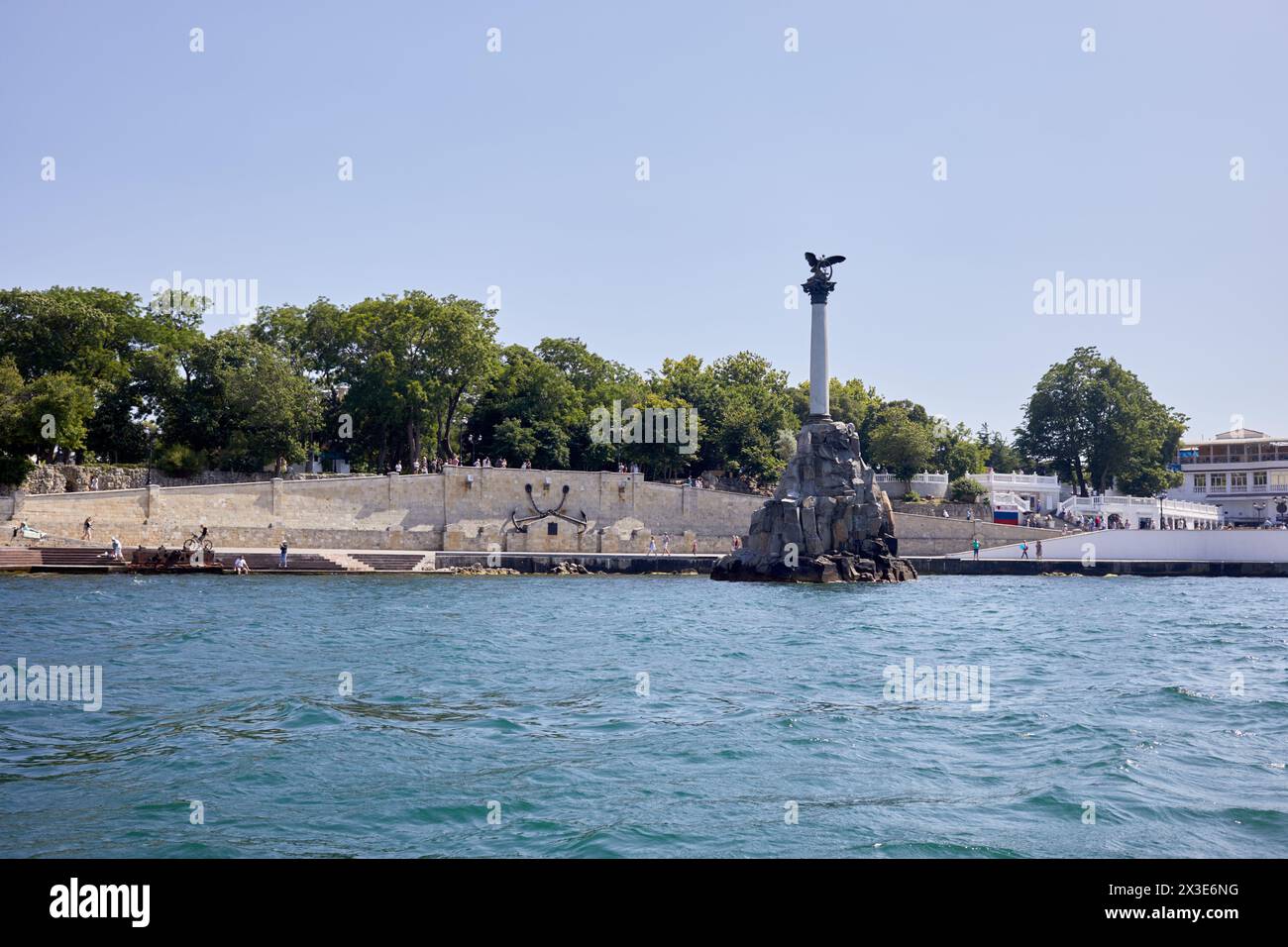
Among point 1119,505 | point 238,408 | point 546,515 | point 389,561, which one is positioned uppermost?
point 238,408

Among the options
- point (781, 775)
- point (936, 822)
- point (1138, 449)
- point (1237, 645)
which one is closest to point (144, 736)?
point (781, 775)

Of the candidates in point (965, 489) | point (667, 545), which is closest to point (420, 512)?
point (667, 545)

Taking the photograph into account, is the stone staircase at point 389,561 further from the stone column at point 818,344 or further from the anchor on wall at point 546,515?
the stone column at point 818,344

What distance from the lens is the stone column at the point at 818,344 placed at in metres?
46.3

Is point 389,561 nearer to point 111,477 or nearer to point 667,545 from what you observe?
point 111,477

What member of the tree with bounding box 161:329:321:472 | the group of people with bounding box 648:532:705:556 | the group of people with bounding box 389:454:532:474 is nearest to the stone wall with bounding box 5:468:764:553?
the group of people with bounding box 648:532:705:556

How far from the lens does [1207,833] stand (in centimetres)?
Answer: 868

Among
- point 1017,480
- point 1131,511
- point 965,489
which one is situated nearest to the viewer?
point 965,489

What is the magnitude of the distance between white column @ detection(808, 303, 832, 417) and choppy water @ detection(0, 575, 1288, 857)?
2288cm

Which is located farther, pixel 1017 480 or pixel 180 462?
pixel 1017 480

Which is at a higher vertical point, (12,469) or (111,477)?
(12,469)

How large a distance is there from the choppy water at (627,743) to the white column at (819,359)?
75.1 ft

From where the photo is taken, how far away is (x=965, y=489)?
6131 centimetres

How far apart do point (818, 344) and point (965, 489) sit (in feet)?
64.2
